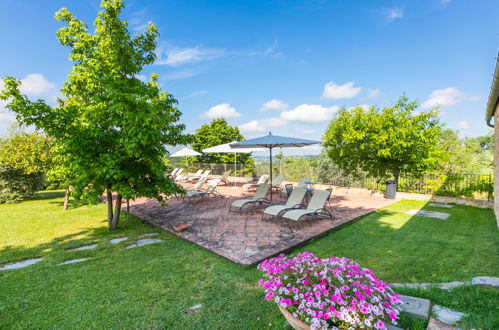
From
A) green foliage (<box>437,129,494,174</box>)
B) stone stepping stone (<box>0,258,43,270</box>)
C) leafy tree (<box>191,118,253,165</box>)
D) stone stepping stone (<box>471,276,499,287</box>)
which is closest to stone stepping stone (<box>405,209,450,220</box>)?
green foliage (<box>437,129,494,174</box>)

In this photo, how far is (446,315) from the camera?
225 cm

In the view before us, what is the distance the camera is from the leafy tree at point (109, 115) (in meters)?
4.96

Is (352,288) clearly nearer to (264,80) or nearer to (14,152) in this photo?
(14,152)

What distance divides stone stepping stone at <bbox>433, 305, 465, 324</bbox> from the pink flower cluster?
535mm

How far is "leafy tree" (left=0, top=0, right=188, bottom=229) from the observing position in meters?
4.96

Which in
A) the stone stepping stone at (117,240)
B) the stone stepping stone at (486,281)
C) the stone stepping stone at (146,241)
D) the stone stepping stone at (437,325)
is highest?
the stone stepping stone at (437,325)

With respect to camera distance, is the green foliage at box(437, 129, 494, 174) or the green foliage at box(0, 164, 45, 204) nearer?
the green foliage at box(0, 164, 45, 204)

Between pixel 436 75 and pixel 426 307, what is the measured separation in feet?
54.3

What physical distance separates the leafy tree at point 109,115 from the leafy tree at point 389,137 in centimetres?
722

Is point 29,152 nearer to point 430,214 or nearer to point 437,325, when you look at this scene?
point 437,325

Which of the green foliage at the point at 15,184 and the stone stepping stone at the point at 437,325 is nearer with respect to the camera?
the stone stepping stone at the point at 437,325

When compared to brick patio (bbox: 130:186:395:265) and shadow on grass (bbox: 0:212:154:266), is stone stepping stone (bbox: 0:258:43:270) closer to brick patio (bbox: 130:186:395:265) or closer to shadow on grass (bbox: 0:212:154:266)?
shadow on grass (bbox: 0:212:154:266)

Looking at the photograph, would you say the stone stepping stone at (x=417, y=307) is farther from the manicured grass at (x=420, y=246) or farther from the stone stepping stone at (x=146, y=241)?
the stone stepping stone at (x=146, y=241)

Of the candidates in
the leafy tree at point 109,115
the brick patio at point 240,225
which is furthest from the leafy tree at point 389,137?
the leafy tree at point 109,115
